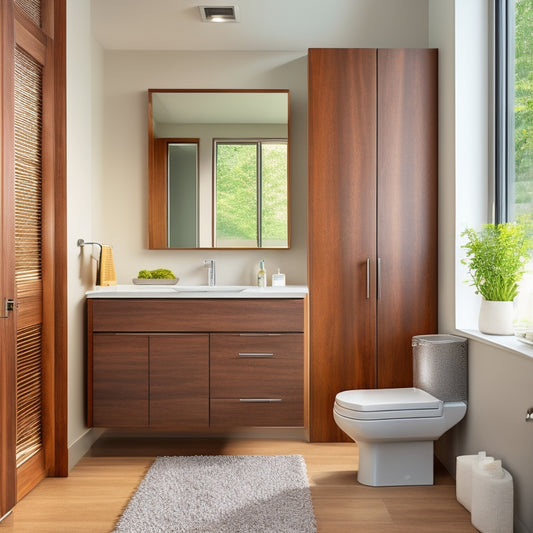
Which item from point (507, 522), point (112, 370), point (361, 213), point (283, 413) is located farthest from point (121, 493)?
point (361, 213)

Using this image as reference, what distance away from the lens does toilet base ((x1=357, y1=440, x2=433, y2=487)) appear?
276cm

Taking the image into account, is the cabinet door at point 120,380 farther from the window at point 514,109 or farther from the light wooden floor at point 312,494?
the window at point 514,109

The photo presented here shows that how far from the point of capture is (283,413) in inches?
127

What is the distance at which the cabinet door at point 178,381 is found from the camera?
3213 mm

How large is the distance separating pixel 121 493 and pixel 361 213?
1902mm

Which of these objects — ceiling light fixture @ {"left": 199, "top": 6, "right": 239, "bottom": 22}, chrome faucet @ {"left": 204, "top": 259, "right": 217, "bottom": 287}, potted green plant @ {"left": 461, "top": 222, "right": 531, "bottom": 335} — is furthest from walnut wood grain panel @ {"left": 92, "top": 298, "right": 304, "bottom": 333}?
ceiling light fixture @ {"left": 199, "top": 6, "right": 239, "bottom": 22}

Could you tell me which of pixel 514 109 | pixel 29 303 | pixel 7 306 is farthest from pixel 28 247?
pixel 514 109

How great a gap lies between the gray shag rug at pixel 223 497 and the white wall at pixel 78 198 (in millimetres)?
512

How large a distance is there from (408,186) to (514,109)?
70 cm

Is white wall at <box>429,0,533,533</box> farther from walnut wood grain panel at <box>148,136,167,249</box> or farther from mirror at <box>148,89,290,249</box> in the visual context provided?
walnut wood grain panel at <box>148,136,167,249</box>

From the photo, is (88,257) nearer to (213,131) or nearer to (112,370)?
(112,370)

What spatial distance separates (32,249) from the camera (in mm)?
2748

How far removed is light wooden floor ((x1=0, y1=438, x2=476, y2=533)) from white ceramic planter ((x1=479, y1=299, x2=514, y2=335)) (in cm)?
76

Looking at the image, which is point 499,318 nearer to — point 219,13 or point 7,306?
point 7,306
